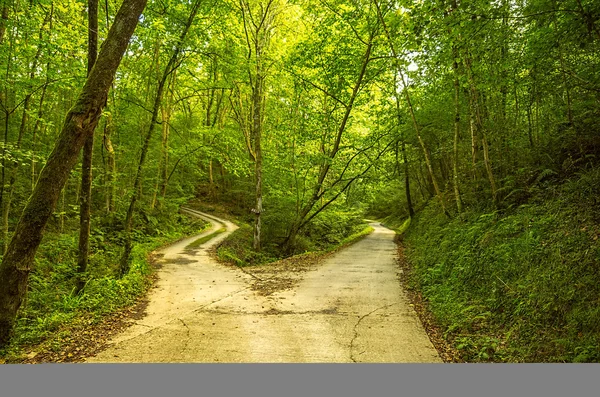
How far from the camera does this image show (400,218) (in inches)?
1334

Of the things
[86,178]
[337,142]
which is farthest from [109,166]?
[337,142]

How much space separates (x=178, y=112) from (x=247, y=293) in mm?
29105

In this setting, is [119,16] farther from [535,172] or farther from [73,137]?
[535,172]

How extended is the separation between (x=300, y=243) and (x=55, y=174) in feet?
50.8

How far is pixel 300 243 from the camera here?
19719mm

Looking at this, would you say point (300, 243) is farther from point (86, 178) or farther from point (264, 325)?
point (264, 325)

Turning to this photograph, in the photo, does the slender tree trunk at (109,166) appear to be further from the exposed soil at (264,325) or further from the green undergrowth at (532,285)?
the green undergrowth at (532,285)

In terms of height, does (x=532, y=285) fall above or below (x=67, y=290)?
above

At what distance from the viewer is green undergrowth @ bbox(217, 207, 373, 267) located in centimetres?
1558

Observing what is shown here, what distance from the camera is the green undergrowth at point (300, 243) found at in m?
15.6

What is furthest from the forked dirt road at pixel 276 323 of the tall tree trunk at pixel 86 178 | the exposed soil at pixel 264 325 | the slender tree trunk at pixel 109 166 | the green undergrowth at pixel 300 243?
the slender tree trunk at pixel 109 166

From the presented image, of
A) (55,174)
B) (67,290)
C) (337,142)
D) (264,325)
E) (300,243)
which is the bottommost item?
(67,290)

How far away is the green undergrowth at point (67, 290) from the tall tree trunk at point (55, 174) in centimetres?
52

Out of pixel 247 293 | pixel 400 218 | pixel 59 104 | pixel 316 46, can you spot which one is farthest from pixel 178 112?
pixel 247 293
